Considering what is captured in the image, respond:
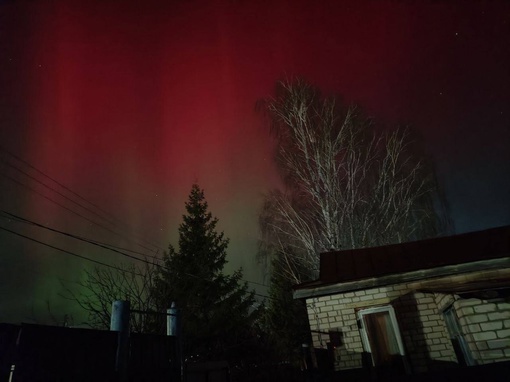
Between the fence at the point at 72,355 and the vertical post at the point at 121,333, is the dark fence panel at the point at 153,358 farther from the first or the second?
the vertical post at the point at 121,333

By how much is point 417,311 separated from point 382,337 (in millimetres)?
1143

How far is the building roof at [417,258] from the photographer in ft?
31.0

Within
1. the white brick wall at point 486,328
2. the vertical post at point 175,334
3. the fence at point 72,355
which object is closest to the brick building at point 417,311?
the white brick wall at point 486,328

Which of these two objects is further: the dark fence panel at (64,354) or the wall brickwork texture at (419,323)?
the wall brickwork texture at (419,323)

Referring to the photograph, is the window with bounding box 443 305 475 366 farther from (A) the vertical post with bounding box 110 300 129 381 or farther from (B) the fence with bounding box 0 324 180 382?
(A) the vertical post with bounding box 110 300 129 381

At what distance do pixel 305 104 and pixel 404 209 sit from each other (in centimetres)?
673

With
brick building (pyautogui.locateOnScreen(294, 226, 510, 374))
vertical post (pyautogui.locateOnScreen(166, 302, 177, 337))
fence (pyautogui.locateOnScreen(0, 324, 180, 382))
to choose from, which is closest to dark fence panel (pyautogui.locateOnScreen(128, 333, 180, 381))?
fence (pyautogui.locateOnScreen(0, 324, 180, 382))

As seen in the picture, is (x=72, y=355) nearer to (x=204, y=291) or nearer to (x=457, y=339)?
(x=457, y=339)

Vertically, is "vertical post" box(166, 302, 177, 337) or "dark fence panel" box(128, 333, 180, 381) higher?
"vertical post" box(166, 302, 177, 337)

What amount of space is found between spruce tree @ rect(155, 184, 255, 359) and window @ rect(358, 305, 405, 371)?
29.6 feet

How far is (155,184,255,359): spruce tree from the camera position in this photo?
19078mm

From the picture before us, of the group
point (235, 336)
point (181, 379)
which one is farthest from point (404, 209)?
point (181, 379)

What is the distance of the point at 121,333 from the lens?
6176 mm

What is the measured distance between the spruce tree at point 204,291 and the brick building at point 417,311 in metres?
8.33
